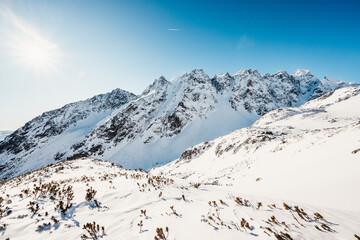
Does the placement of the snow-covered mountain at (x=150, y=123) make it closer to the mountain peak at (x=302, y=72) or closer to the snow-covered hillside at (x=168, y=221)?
the mountain peak at (x=302, y=72)

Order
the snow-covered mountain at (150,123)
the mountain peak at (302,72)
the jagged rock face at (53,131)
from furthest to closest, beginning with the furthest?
the mountain peak at (302,72), the jagged rock face at (53,131), the snow-covered mountain at (150,123)

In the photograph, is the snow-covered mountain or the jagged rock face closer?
the snow-covered mountain

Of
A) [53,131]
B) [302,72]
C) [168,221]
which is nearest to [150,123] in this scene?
[53,131]

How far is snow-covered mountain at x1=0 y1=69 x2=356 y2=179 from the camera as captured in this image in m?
70.3

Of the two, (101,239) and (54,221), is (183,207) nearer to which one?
(101,239)

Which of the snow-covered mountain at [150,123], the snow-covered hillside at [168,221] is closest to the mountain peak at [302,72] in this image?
the snow-covered mountain at [150,123]

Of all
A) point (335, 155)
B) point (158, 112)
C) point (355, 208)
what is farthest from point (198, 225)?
point (158, 112)

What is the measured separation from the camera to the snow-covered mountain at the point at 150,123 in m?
70.3

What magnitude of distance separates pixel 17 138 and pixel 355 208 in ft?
478

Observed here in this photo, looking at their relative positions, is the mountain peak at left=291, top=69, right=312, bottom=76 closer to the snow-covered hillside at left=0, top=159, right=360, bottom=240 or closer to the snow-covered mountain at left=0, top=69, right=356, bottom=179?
the snow-covered mountain at left=0, top=69, right=356, bottom=179

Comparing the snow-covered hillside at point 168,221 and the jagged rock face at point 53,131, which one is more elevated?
the jagged rock face at point 53,131

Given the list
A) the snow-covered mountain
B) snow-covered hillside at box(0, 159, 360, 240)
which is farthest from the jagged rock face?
snow-covered hillside at box(0, 159, 360, 240)

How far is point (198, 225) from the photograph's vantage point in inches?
139

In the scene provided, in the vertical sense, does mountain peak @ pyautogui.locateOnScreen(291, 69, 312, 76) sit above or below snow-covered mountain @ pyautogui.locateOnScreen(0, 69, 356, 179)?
above
